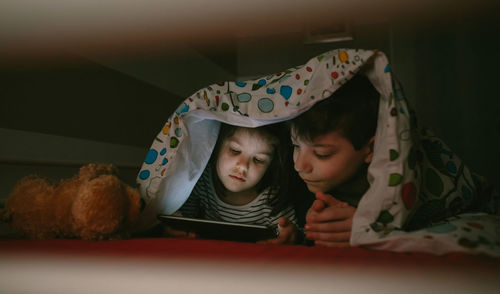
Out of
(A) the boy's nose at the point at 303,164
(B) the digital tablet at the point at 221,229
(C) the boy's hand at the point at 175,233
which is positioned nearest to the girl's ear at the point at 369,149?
(A) the boy's nose at the point at 303,164

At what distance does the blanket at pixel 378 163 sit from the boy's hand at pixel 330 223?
1.8 inches

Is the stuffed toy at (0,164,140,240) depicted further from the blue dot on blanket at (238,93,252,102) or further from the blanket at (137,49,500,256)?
the blue dot on blanket at (238,93,252,102)

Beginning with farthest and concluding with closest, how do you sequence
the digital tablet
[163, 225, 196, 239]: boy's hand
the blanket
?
[163, 225, 196, 239]: boy's hand → the digital tablet → the blanket

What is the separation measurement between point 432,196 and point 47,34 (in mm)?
653

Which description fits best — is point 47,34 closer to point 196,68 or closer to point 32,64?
point 32,64

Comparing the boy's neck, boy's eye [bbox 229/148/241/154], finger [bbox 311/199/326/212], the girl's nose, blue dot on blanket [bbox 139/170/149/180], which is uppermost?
boy's eye [bbox 229/148/241/154]

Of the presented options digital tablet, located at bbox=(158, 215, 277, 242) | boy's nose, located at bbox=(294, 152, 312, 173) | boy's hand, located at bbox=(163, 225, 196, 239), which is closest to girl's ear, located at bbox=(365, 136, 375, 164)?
boy's nose, located at bbox=(294, 152, 312, 173)

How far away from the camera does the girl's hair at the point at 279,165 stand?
31.7 inches

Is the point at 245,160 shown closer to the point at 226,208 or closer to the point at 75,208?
the point at 226,208

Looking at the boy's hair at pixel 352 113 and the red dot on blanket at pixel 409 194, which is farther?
the boy's hair at pixel 352 113

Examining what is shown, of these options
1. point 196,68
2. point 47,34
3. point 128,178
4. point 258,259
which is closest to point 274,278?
point 258,259

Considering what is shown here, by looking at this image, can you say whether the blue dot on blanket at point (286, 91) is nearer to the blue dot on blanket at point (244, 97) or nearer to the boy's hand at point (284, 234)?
the blue dot on blanket at point (244, 97)

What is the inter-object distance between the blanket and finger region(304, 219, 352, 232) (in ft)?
0.13

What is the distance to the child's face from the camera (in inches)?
31.2
